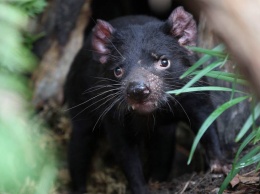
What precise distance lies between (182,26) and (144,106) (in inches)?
29.6

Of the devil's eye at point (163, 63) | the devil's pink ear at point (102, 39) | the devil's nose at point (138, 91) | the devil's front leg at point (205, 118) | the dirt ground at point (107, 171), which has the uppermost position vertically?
the devil's pink ear at point (102, 39)

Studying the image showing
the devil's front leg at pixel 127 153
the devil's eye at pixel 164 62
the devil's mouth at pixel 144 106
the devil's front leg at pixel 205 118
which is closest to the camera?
the devil's mouth at pixel 144 106

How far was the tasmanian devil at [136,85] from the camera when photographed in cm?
416

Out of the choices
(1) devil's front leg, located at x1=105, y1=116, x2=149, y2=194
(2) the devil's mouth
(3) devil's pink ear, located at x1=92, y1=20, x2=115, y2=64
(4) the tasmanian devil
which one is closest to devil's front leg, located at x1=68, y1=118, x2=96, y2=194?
(4) the tasmanian devil

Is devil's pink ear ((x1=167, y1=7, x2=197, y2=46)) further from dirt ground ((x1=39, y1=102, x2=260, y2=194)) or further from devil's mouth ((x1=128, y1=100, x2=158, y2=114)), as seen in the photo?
dirt ground ((x1=39, y1=102, x2=260, y2=194))

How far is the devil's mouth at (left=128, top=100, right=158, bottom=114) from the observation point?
4.05 m

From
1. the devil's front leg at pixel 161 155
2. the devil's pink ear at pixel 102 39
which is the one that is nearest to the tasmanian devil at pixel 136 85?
the devil's pink ear at pixel 102 39

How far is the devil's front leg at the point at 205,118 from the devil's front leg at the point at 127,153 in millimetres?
494

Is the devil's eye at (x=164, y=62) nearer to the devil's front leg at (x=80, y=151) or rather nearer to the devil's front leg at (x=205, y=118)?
the devil's front leg at (x=205, y=118)

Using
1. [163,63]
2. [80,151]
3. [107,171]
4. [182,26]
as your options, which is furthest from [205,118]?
[107,171]

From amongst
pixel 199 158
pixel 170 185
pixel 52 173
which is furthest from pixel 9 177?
pixel 199 158

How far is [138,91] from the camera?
12.7ft

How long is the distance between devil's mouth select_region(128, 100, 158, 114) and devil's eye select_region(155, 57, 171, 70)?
0.29 meters

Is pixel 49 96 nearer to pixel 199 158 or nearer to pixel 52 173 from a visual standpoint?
pixel 199 158
